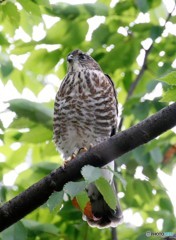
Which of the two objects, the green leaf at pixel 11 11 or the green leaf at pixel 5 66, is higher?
the green leaf at pixel 5 66

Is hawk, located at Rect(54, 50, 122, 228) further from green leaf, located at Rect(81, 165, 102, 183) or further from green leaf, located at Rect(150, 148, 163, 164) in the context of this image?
green leaf, located at Rect(81, 165, 102, 183)

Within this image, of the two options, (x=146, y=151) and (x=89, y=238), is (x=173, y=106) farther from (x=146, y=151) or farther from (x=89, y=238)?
(x=89, y=238)

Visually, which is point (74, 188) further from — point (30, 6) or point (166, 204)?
point (166, 204)

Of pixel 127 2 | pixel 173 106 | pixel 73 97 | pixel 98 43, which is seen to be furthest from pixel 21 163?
pixel 173 106

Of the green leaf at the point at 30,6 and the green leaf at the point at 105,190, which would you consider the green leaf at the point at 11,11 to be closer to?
the green leaf at the point at 30,6

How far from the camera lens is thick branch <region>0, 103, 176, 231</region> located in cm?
345

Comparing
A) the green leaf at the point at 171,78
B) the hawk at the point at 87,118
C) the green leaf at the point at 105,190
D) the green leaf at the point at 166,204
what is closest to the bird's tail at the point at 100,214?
the hawk at the point at 87,118

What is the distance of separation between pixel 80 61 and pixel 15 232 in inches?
103

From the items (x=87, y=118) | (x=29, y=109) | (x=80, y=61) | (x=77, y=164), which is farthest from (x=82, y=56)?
(x=77, y=164)

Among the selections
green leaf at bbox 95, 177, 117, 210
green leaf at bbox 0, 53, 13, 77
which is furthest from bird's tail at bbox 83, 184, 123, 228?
green leaf at bbox 95, 177, 117, 210

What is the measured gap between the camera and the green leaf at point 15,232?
3.81m

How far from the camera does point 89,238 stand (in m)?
5.52

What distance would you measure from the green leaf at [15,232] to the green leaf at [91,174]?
86 centimetres

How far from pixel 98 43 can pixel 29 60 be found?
663 mm
